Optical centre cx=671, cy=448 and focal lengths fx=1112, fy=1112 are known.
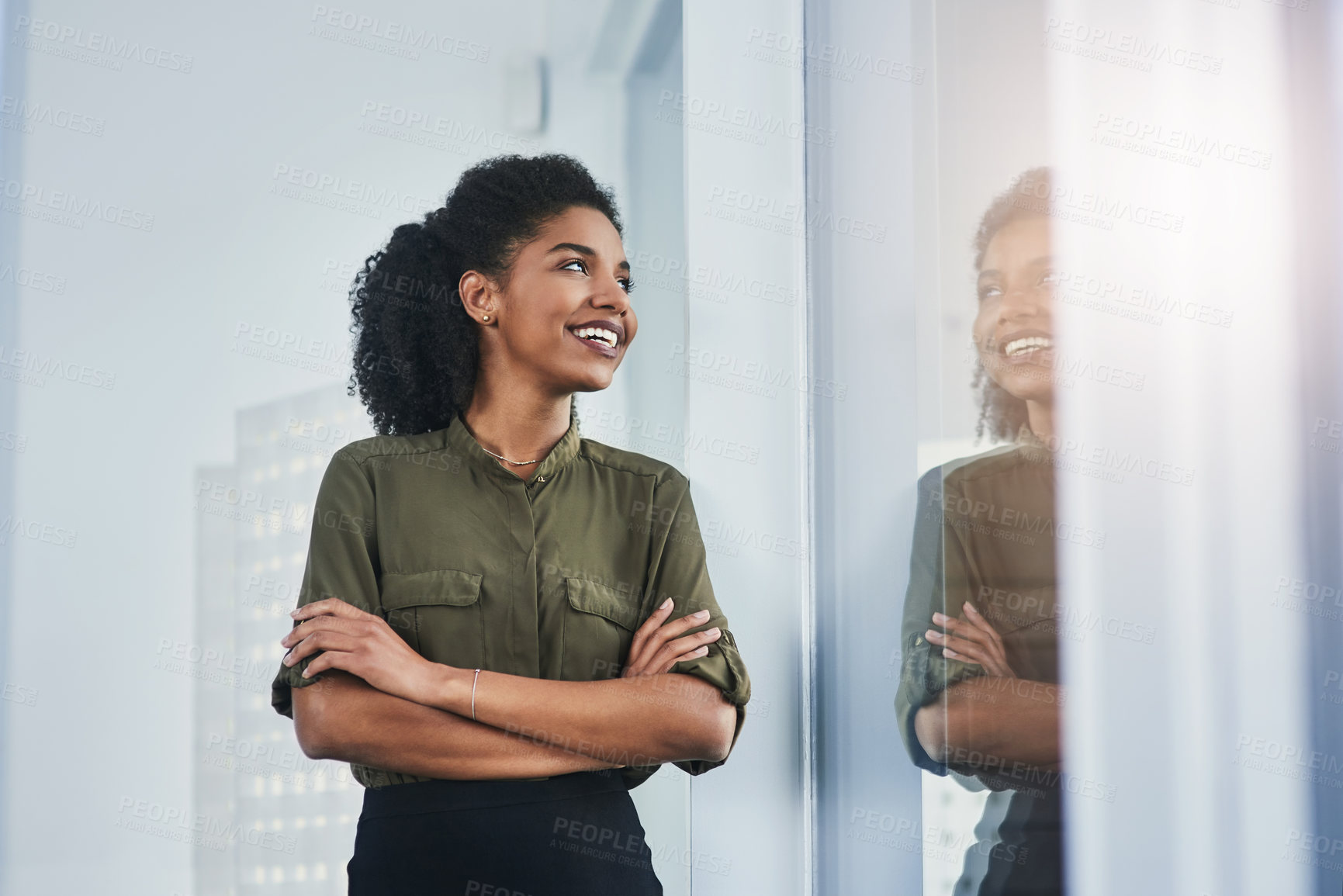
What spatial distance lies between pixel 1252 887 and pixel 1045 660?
0.38 m

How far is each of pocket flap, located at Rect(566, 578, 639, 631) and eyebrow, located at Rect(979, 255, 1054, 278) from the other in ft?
2.65

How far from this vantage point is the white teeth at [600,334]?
202 cm

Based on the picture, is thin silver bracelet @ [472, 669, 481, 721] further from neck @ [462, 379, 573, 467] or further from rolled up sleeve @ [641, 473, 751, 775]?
neck @ [462, 379, 573, 467]

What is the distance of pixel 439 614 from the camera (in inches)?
73.7

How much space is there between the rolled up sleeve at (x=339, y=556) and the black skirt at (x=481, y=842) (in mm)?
244

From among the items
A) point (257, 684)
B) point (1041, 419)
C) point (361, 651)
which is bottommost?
point (257, 684)

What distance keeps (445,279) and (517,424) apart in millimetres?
323

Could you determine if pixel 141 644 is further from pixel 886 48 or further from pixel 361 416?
pixel 886 48
